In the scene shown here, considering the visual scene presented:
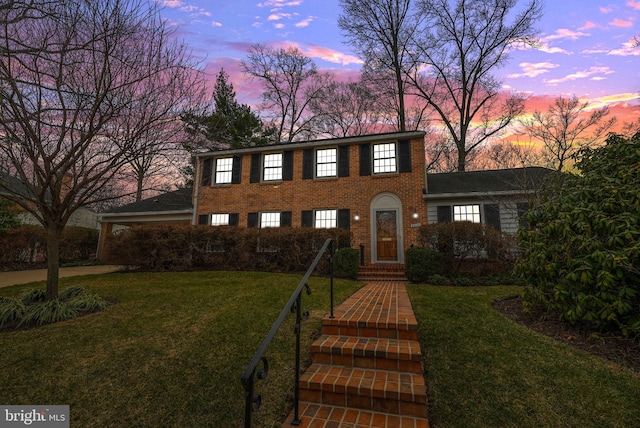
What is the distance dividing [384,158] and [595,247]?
9077 millimetres

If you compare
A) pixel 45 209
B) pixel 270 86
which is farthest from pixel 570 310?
pixel 270 86

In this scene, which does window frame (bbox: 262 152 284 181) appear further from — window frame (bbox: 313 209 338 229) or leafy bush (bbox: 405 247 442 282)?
leafy bush (bbox: 405 247 442 282)

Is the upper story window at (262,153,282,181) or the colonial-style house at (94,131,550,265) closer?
the colonial-style house at (94,131,550,265)

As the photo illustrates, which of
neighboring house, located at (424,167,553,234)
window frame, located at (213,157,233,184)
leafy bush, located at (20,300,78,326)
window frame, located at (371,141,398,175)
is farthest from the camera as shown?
window frame, located at (213,157,233,184)

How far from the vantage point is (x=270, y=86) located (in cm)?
2311

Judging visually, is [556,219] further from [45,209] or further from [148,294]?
[45,209]

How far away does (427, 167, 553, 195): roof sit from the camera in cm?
1101

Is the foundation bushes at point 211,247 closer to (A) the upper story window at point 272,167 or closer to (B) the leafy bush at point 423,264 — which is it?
(B) the leafy bush at point 423,264

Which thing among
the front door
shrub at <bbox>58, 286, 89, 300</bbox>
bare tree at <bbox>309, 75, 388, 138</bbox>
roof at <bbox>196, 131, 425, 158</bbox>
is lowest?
shrub at <bbox>58, 286, 89, 300</bbox>

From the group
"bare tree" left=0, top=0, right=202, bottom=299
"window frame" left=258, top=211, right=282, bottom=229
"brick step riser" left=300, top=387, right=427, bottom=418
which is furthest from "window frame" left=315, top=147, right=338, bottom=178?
"brick step riser" left=300, top=387, right=427, bottom=418

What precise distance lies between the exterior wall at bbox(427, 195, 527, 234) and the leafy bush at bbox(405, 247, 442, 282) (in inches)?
135

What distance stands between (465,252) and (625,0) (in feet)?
26.8

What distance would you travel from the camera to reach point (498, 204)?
10625 millimetres

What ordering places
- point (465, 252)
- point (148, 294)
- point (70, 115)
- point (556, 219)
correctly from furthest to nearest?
point (465, 252)
point (148, 294)
point (70, 115)
point (556, 219)
